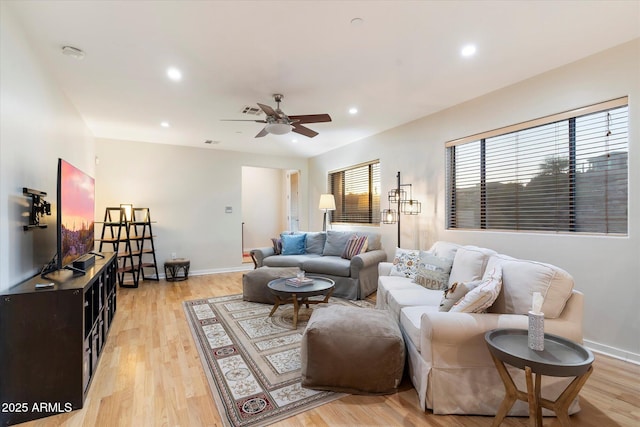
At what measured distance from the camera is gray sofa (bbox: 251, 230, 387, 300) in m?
4.25

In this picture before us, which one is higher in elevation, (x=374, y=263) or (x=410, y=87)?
(x=410, y=87)

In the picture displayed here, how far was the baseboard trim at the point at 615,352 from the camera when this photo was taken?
241 centimetres

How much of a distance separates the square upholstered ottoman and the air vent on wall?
292 centimetres

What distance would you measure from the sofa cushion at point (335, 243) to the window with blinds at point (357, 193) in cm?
67

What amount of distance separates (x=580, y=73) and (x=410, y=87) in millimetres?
1514

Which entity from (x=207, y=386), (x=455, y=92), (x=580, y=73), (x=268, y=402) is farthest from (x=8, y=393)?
(x=580, y=73)

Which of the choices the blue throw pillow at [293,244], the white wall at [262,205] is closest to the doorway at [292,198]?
the white wall at [262,205]

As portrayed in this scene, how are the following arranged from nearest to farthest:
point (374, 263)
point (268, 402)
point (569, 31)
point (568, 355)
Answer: point (568, 355), point (268, 402), point (569, 31), point (374, 263)

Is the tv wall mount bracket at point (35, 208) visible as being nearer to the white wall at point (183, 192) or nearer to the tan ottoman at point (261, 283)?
the tan ottoman at point (261, 283)

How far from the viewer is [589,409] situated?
6.09 ft

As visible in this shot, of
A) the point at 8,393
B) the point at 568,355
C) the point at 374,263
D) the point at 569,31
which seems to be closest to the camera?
the point at 568,355

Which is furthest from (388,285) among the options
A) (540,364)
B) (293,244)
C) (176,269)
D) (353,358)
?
(176,269)

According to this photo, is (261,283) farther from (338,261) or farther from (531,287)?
(531,287)

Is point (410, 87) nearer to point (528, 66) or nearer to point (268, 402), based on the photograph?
point (528, 66)
